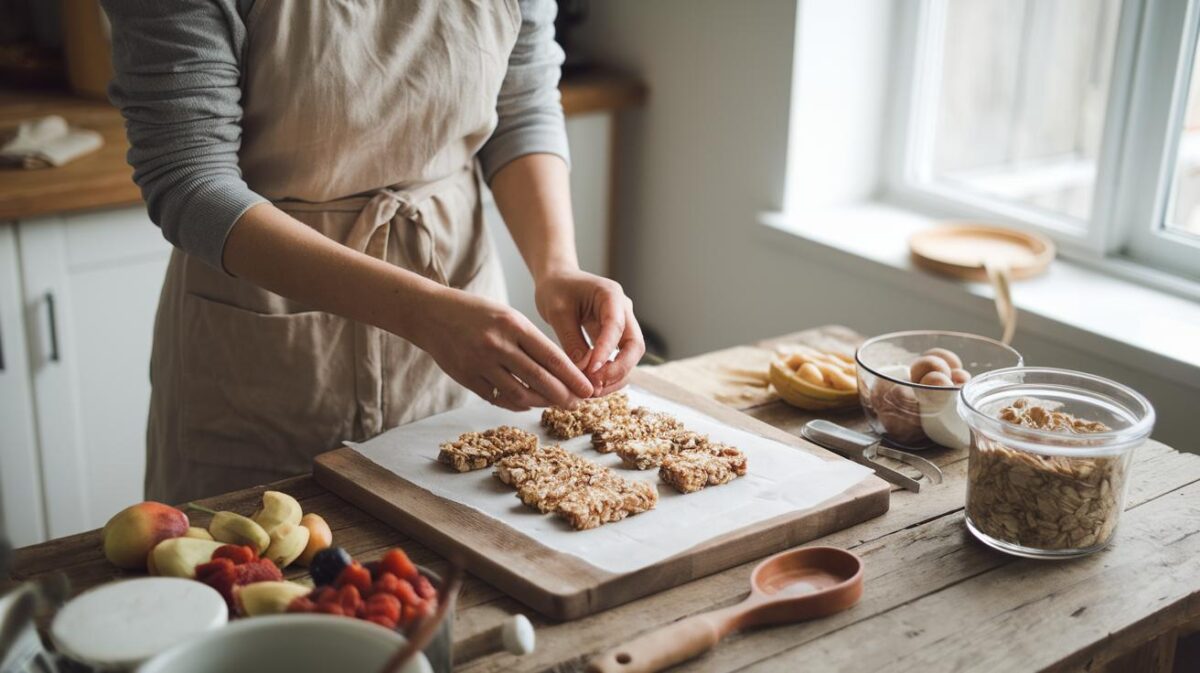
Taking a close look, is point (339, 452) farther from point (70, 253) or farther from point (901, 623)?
point (70, 253)

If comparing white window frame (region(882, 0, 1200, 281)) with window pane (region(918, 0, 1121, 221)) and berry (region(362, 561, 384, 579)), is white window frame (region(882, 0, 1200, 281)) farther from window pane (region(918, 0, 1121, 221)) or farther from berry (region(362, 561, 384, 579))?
berry (region(362, 561, 384, 579))

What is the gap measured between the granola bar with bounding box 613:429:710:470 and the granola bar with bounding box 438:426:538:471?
101mm

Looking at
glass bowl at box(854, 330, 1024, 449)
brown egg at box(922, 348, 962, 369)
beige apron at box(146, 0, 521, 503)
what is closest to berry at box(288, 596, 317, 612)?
beige apron at box(146, 0, 521, 503)

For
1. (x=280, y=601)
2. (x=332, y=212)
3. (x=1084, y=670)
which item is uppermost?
(x=332, y=212)

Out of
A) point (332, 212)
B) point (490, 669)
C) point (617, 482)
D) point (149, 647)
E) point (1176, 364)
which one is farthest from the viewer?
point (1176, 364)

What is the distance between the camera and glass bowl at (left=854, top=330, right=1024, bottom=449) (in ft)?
4.25

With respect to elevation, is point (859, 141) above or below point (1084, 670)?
above

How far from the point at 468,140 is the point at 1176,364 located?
103 centimetres

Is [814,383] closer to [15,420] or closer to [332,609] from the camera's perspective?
[332,609]

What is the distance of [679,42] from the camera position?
96.7 inches

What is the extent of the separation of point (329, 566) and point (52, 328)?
134 centimetres

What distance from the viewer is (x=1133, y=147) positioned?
1.90m

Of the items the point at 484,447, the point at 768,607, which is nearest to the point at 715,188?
the point at 484,447

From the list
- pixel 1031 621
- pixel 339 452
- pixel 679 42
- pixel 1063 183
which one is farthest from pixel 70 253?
pixel 1063 183
